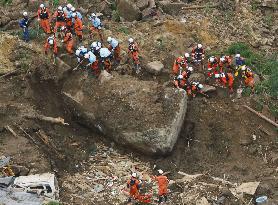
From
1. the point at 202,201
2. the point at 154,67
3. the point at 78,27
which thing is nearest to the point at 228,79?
the point at 154,67

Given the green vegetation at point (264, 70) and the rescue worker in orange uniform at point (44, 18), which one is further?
the rescue worker in orange uniform at point (44, 18)

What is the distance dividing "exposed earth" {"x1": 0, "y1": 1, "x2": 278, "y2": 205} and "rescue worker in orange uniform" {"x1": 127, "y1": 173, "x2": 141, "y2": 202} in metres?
0.55

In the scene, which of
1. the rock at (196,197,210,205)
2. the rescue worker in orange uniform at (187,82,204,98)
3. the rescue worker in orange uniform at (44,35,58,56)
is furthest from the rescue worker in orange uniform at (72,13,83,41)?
the rock at (196,197,210,205)

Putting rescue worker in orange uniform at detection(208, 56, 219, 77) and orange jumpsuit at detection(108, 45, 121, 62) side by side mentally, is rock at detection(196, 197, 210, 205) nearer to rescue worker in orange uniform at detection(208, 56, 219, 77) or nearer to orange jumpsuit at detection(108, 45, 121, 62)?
rescue worker in orange uniform at detection(208, 56, 219, 77)

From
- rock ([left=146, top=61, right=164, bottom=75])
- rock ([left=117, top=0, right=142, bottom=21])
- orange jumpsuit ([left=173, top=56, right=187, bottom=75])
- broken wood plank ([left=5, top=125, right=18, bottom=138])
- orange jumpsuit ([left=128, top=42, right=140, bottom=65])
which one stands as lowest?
A: broken wood plank ([left=5, top=125, right=18, bottom=138])

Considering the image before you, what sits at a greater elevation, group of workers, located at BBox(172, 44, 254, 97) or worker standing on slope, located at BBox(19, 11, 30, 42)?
worker standing on slope, located at BBox(19, 11, 30, 42)

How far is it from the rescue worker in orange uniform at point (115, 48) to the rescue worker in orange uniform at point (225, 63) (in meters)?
3.59

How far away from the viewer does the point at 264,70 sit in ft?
63.4

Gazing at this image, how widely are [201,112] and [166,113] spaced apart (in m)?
1.68

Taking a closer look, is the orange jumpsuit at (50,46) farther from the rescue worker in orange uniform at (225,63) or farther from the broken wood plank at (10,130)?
the rescue worker in orange uniform at (225,63)

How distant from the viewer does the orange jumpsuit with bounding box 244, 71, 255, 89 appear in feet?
59.7

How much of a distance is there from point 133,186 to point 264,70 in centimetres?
754

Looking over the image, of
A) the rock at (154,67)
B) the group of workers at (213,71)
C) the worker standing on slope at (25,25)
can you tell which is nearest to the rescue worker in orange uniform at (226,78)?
the group of workers at (213,71)

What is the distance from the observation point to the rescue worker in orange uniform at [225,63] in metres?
18.5
